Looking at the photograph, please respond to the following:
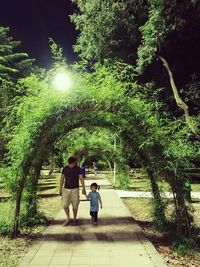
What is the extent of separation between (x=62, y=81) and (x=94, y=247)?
374 centimetres

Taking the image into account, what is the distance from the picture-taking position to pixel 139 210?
55.2 ft

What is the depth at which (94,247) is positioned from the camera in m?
9.60

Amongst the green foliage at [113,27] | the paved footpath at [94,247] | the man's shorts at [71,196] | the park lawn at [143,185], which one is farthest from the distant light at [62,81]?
the green foliage at [113,27]

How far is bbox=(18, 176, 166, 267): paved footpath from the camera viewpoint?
8297mm

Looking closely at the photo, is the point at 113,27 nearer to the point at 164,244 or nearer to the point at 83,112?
the point at 83,112

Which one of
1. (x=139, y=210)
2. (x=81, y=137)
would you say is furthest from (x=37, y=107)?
(x=81, y=137)

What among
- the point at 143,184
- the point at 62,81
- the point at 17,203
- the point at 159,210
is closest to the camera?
the point at 62,81

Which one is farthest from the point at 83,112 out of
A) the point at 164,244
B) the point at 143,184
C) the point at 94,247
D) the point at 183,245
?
the point at 143,184

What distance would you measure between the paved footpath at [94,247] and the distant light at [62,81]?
3319 mm

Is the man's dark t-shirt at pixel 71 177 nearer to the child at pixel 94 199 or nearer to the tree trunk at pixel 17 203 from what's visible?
the child at pixel 94 199

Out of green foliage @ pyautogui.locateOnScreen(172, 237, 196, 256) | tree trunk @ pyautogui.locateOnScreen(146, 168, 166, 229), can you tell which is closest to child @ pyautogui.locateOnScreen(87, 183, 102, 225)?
tree trunk @ pyautogui.locateOnScreen(146, 168, 166, 229)

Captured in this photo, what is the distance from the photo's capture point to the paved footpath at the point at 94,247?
27.2ft

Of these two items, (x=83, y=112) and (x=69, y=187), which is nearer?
(x=83, y=112)

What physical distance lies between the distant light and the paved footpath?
3.32m
